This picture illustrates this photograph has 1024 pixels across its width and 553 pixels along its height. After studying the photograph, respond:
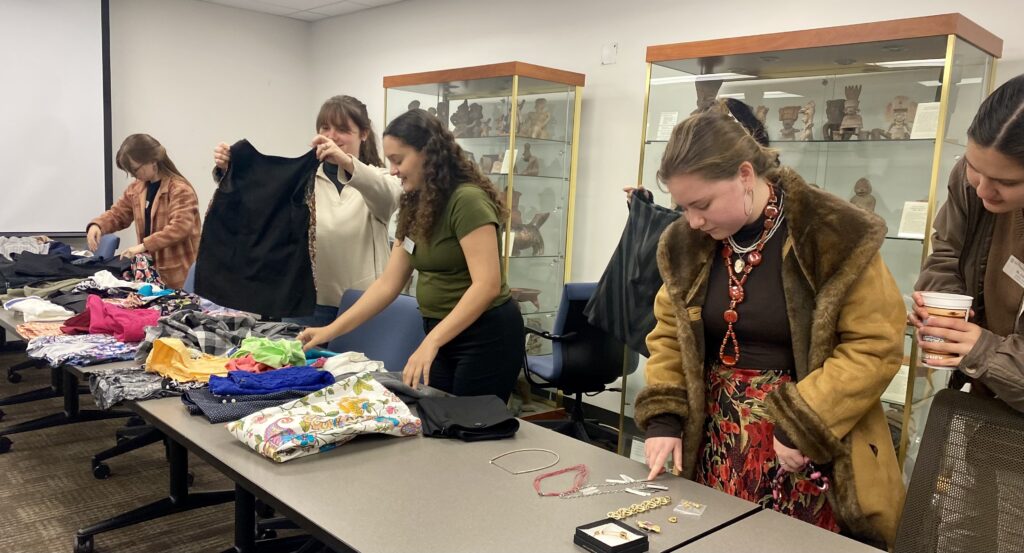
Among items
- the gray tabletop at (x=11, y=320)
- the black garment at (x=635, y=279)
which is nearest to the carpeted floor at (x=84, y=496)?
the gray tabletop at (x=11, y=320)

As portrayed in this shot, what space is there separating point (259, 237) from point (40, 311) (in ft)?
3.63

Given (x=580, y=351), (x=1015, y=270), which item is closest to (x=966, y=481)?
(x=1015, y=270)

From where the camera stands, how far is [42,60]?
5914mm

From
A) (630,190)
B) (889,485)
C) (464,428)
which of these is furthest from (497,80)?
(889,485)

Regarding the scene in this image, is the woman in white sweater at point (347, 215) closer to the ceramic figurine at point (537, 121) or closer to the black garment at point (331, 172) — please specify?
the black garment at point (331, 172)

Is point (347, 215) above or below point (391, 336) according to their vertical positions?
above

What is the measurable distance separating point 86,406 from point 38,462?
1012 mm

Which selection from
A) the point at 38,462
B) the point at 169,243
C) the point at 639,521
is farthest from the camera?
the point at 169,243

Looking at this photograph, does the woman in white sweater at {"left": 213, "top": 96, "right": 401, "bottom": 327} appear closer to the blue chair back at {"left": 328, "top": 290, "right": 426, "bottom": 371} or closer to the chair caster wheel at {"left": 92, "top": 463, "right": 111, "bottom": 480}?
the blue chair back at {"left": 328, "top": 290, "right": 426, "bottom": 371}

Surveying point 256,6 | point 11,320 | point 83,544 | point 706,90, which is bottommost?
point 83,544

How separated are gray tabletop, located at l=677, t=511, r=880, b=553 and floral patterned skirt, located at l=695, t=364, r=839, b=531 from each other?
0.60 feet

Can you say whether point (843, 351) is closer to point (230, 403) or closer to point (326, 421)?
point (326, 421)

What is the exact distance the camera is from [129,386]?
2.11 metres

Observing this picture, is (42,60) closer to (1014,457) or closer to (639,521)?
(639,521)
